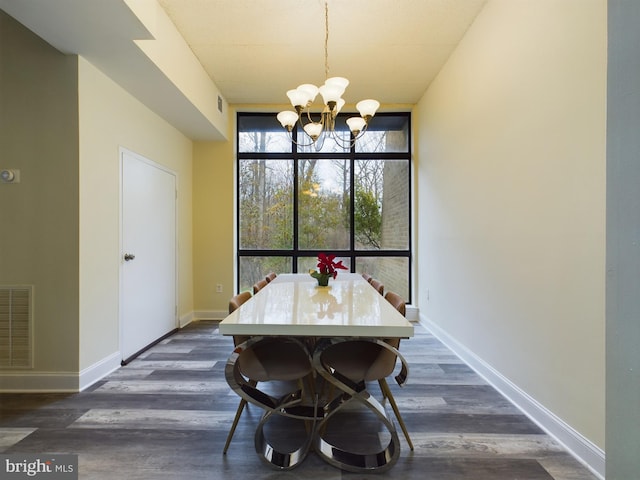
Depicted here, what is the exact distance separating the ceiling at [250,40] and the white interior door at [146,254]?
73 centimetres

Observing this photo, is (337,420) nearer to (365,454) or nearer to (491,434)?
(365,454)

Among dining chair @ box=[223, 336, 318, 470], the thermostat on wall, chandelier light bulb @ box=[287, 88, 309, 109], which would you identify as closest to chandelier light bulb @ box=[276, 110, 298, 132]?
chandelier light bulb @ box=[287, 88, 309, 109]

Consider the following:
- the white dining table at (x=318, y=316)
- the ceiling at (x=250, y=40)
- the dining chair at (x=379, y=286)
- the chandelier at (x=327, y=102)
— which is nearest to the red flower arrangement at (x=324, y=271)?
the white dining table at (x=318, y=316)

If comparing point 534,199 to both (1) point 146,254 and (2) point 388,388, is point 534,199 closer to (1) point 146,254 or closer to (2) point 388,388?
(2) point 388,388

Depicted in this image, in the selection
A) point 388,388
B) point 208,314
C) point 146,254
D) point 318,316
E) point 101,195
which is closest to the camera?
point 318,316

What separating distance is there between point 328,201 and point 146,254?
229cm

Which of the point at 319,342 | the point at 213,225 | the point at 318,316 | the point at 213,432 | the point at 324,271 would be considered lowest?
the point at 213,432

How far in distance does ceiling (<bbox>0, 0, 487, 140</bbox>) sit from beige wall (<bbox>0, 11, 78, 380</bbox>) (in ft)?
1.19

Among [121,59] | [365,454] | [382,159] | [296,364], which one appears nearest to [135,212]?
[121,59]

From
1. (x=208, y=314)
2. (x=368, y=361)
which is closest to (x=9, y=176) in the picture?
(x=208, y=314)

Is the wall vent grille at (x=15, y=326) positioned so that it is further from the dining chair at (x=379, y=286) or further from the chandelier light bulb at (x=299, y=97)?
the dining chair at (x=379, y=286)

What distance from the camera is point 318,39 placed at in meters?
2.65

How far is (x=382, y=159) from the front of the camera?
4012 millimetres

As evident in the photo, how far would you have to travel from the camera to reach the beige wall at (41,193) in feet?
6.84
